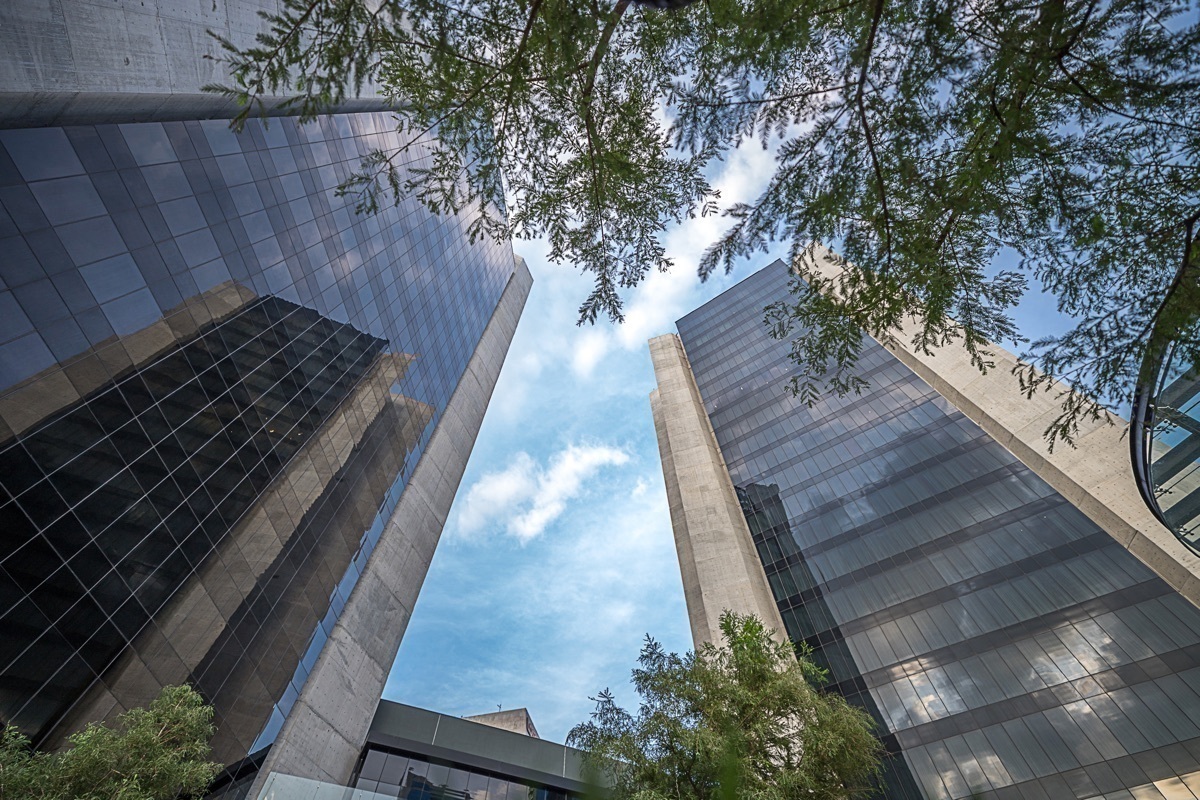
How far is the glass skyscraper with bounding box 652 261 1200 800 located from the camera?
59.2 feet

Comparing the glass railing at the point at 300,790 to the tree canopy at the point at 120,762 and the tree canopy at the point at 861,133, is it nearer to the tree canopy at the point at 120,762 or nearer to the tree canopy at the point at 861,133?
the tree canopy at the point at 120,762

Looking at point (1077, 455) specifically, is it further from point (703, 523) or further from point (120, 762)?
point (120, 762)

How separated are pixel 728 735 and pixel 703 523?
25.0 m

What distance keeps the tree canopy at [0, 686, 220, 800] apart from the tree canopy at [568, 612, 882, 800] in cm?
840

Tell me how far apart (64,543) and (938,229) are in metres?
17.3

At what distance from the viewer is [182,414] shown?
13.5 meters

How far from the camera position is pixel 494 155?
26.4ft

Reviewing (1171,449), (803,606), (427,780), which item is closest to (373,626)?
(427,780)

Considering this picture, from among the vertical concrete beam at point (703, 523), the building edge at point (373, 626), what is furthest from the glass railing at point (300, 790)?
the vertical concrete beam at point (703, 523)

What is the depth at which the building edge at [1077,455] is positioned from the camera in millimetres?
Result: 19625

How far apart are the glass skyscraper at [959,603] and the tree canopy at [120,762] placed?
1997 cm

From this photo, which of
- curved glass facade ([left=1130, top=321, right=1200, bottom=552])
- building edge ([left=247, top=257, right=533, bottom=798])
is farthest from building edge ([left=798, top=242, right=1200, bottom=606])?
building edge ([left=247, top=257, right=533, bottom=798])

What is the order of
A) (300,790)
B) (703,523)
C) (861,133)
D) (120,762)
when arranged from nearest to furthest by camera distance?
(861,133) < (120,762) < (300,790) < (703,523)

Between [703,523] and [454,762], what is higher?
[703,523]
